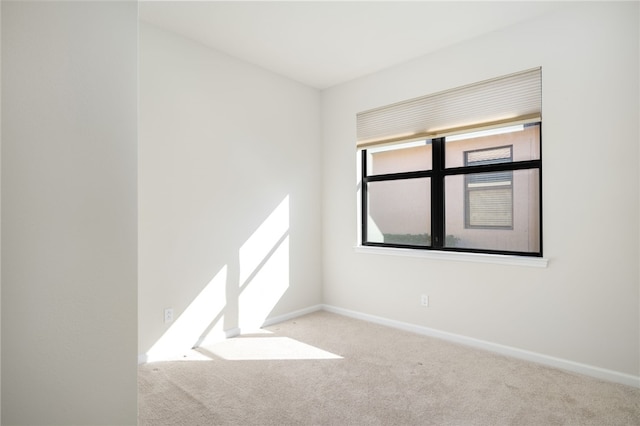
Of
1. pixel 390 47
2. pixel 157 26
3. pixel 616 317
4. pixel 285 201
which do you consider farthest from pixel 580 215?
pixel 157 26

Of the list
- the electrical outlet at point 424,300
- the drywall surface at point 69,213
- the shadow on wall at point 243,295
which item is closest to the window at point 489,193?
the electrical outlet at point 424,300

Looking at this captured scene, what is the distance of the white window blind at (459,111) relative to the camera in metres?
2.87

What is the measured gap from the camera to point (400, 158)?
379 centimetres

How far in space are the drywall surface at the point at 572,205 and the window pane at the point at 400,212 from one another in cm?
40

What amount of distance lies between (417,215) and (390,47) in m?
1.62

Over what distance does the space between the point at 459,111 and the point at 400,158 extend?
77cm

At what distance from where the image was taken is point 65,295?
3.52 ft

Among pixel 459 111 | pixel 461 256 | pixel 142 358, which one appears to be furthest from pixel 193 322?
pixel 459 111

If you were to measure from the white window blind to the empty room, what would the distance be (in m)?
0.02

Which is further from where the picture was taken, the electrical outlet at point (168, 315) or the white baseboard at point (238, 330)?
the electrical outlet at point (168, 315)

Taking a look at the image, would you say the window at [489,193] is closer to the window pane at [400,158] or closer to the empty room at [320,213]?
the empty room at [320,213]

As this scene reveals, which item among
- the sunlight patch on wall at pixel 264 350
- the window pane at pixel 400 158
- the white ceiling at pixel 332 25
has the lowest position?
the sunlight patch on wall at pixel 264 350

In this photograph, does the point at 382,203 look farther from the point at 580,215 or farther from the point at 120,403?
the point at 120,403

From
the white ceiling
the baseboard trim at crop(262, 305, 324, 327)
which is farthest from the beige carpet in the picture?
the white ceiling
